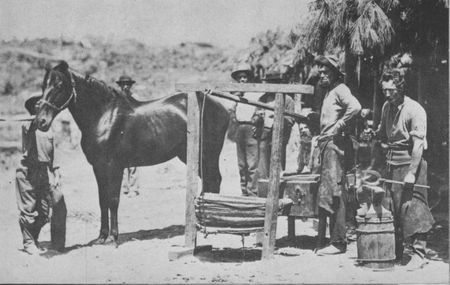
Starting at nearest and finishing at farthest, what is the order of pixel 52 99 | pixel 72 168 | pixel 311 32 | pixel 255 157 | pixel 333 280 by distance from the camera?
1. pixel 333 280
2. pixel 52 99
3. pixel 311 32
4. pixel 255 157
5. pixel 72 168

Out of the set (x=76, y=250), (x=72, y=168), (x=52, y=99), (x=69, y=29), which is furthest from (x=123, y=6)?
(x=72, y=168)

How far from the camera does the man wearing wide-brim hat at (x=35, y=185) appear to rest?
20.4ft

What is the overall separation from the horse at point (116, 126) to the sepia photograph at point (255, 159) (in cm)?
2

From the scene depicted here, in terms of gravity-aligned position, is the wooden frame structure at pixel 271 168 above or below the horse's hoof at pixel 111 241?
above

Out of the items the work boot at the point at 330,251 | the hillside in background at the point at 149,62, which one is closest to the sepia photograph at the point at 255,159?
the work boot at the point at 330,251

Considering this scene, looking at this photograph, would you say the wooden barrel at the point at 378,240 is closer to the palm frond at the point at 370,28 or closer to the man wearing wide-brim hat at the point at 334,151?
the man wearing wide-brim hat at the point at 334,151

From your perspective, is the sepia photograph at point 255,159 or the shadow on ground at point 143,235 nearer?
the sepia photograph at point 255,159

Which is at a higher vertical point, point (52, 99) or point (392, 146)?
point (52, 99)

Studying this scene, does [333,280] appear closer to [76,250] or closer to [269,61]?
[76,250]

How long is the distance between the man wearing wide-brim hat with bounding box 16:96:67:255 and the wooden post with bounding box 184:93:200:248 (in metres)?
1.47

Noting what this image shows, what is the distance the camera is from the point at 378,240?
238 inches

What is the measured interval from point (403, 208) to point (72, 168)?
32.2 ft

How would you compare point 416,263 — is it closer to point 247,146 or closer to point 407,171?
point 407,171

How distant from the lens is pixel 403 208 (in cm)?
621
